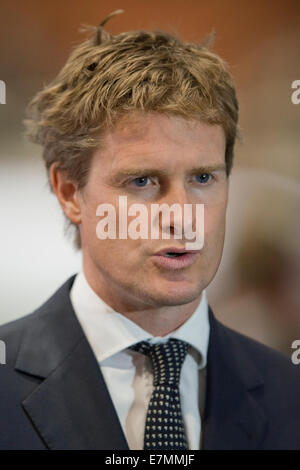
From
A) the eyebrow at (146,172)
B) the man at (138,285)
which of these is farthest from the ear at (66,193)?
the eyebrow at (146,172)

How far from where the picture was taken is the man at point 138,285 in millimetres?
829

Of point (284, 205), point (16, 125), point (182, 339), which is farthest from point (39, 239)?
point (284, 205)

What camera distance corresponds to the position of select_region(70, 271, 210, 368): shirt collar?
892mm

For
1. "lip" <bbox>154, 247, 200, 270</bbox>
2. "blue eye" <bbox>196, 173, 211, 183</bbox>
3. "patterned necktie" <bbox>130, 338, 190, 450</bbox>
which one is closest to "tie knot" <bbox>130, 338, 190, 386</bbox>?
"patterned necktie" <bbox>130, 338, 190, 450</bbox>

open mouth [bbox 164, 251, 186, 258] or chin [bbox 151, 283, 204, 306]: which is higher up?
open mouth [bbox 164, 251, 186, 258]

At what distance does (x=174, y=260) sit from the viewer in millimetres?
831

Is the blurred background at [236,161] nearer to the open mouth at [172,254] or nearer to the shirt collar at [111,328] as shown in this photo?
the shirt collar at [111,328]

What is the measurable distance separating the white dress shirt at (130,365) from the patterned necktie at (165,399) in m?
0.01

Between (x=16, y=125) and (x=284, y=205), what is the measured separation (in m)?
0.47

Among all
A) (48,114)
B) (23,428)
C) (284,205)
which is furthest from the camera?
(284,205)

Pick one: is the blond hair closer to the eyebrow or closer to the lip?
the eyebrow

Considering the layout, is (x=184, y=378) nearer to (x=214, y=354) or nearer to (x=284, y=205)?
(x=214, y=354)

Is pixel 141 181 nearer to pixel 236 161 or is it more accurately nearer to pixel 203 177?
pixel 203 177

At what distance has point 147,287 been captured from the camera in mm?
836
